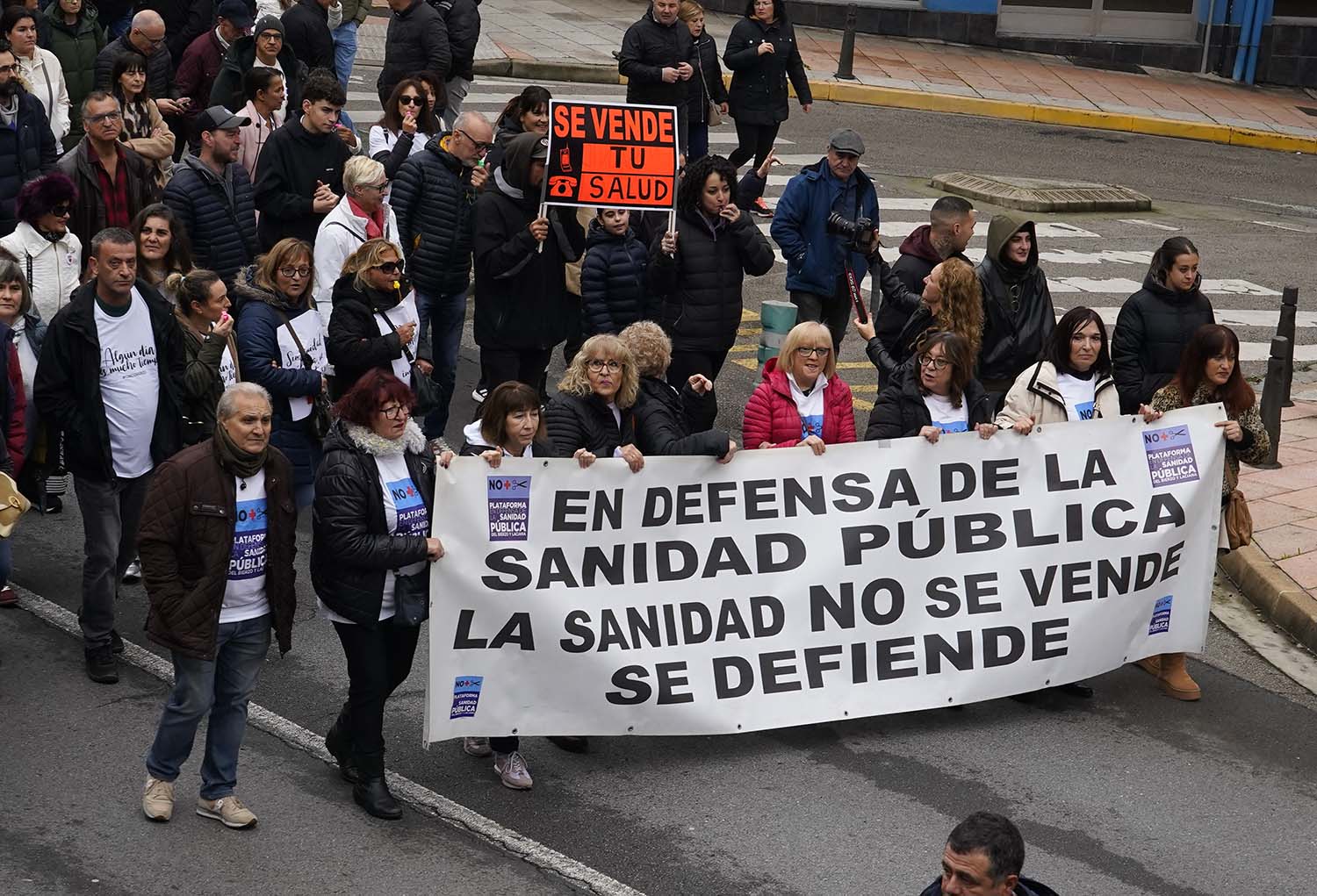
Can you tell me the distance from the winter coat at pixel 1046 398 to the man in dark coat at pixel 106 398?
3884 mm

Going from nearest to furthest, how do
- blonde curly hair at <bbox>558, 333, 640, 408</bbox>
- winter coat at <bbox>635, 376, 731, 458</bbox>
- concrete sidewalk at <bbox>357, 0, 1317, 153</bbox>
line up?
1. winter coat at <bbox>635, 376, 731, 458</bbox>
2. blonde curly hair at <bbox>558, 333, 640, 408</bbox>
3. concrete sidewalk at <bbox>357, 0, 1317, 153</bbox>

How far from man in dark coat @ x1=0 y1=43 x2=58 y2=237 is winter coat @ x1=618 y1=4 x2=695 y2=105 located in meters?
5.58

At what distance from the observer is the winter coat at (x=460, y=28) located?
16281mm

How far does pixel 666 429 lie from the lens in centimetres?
800

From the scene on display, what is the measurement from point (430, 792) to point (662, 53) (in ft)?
31.8

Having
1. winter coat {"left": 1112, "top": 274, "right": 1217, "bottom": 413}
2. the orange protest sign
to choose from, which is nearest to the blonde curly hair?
the orange protest sign

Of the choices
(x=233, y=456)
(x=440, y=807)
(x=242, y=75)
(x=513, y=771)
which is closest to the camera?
(x=233, y=456)

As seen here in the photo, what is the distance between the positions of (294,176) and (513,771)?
5.06 meters

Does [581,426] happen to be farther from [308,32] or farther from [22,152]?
[308,32]

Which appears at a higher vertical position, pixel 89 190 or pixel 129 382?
pixel 89 190

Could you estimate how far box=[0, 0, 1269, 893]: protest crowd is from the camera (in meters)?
6.68

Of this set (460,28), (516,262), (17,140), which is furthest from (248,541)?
(460,28)

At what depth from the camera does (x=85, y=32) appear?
44.9 feet

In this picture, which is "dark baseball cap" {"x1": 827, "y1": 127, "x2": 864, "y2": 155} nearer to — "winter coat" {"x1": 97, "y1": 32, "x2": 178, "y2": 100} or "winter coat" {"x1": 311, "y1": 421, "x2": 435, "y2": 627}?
"winter coat" {"x1": 311, "y1": 421, "x2": 435, "y2": 627}
